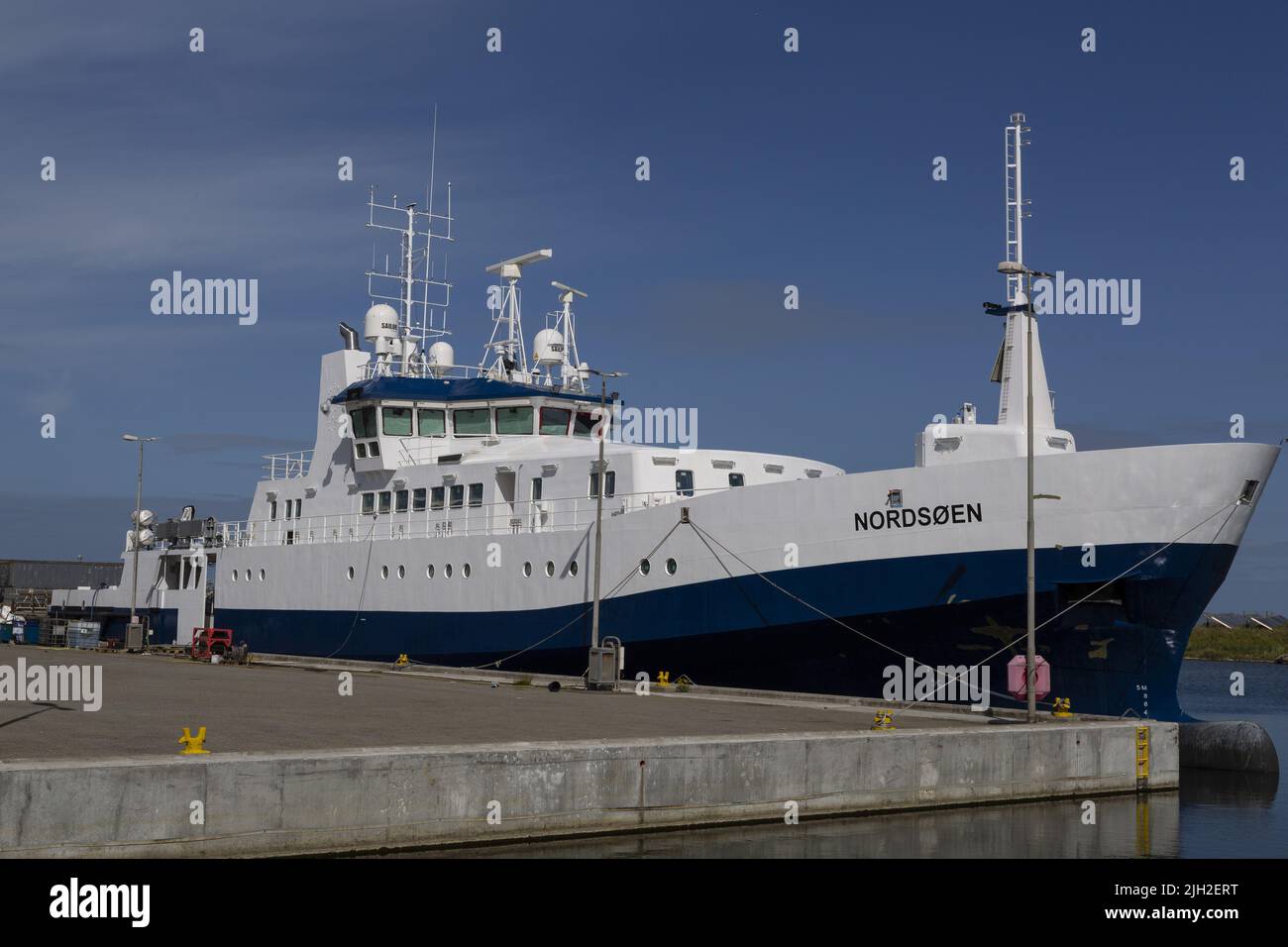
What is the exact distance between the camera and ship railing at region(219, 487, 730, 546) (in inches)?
1240

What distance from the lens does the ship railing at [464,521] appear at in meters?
31.5

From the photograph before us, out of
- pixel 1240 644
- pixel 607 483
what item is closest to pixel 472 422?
pixel 607 483

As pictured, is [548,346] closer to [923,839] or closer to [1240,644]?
[923,839]

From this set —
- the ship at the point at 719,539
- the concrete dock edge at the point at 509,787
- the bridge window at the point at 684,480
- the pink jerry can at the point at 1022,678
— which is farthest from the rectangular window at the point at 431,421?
the concrete dock edge at the point at 509,787

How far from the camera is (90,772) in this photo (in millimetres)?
12148

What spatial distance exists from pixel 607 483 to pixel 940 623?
379 inches

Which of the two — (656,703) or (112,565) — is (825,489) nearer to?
(656,703)

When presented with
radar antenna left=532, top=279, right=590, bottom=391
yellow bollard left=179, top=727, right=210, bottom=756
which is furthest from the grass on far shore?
yellow bollard left=179, top=727, right=210, bottom=756

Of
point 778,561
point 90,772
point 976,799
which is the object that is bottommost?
point 976,799

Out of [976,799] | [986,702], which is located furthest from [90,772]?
[986,702]

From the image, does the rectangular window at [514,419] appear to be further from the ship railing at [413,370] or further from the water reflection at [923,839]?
the water reflection at [923,839]

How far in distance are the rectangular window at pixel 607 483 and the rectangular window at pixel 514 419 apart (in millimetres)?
5927

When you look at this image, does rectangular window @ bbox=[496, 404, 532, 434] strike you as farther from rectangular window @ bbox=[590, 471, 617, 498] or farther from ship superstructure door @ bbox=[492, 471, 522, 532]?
rectangular window @ bbox=[590, 471, 617, 498]

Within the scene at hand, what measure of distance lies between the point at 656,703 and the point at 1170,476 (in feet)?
33.3
